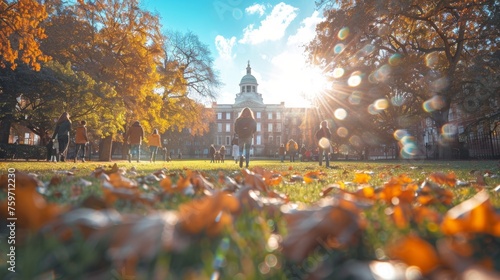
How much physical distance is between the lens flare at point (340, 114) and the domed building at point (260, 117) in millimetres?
50817

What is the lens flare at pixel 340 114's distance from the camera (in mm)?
28828

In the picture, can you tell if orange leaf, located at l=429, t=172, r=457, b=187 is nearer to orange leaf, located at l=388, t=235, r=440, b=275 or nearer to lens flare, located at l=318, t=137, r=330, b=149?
orange leaf, located at l=388, t=235, r=440, b=275

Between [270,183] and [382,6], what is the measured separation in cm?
1364

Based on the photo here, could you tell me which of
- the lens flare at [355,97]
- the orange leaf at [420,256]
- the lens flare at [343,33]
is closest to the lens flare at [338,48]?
the lens flare at [343,33]

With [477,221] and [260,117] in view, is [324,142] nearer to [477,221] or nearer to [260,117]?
[477,221]

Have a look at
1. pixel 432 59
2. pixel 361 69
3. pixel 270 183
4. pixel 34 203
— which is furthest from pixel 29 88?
pixel 432 59

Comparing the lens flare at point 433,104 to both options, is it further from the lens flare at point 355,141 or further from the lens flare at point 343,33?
the lens flare at point 355,141

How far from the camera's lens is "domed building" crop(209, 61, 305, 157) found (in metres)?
81.3

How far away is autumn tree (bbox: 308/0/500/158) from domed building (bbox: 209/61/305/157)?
56.1 m

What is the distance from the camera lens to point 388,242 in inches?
39.4

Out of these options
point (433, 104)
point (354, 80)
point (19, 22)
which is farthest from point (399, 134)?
point (19, 22)

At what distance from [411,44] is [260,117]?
62871 millimetres

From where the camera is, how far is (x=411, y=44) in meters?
21.2

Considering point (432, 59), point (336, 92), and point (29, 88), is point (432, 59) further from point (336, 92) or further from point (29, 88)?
point (29, 88)
